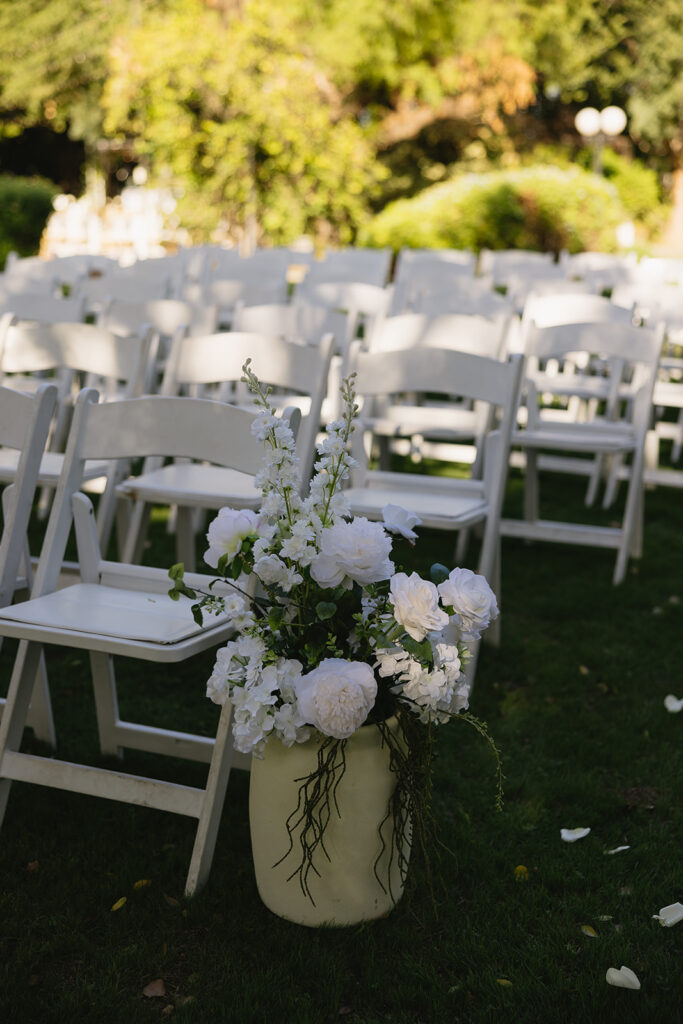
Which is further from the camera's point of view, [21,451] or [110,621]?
[21,451]

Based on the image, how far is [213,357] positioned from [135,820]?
1578mm

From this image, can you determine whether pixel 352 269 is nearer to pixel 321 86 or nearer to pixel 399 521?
pixel 399 521

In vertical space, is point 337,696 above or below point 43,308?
below

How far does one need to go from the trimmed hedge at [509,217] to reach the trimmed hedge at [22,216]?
5342 millimetres

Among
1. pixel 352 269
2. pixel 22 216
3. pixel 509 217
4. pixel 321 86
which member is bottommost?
pixel 352 269

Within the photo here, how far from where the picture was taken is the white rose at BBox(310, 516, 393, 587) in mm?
2062

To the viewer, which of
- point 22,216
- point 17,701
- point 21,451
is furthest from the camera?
point 22,216

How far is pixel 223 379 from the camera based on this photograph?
364 cm

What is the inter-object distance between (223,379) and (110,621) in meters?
1.45

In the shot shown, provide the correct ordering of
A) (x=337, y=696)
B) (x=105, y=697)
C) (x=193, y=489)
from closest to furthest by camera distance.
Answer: (x=337, y=696), (x=105, y=697), (x=193, y=489)

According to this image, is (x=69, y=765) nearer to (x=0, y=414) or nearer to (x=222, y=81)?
(x=0, y=414)

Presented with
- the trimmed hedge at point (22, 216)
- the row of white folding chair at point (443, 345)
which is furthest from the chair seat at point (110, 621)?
the trimmed hedge at point (22, 216)

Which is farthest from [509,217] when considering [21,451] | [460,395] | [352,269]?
[21,451]

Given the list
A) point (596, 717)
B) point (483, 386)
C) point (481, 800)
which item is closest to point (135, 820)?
point (481, 800)
